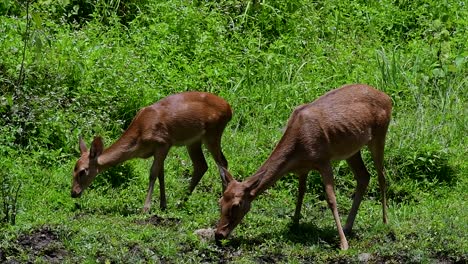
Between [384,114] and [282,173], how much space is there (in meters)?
1.40

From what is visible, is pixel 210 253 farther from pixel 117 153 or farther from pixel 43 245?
pixel 117 153

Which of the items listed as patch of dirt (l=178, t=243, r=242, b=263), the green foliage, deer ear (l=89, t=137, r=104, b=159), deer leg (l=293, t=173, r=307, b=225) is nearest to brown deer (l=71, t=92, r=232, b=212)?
deer ear (l=89, t=137, r=104, b=159)

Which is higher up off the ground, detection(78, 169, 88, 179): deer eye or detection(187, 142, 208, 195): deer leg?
detection(187, 142, 208, 195): deer leg

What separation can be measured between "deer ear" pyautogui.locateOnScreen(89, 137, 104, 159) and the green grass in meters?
0.51

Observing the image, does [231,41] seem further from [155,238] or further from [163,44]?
[155,238]

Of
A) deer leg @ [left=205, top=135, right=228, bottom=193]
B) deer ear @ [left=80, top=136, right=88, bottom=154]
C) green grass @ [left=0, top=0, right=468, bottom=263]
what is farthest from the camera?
deer leg @ [left=205, top=135, right=228, bottom=193]

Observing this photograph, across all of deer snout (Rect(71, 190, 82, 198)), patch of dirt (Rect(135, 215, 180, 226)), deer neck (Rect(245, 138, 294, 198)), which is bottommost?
deer snout (Rect(71, 190, 82, 198))

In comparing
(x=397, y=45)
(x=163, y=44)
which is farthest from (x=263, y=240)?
(x=397, y=45)

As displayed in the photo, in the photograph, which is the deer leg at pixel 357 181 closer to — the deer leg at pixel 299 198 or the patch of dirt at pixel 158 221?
the deer leg at pixel 299 198

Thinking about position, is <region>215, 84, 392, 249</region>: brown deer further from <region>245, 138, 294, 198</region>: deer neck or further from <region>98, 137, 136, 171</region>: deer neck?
<region>98, 137, 136, 171</region>: deer neck

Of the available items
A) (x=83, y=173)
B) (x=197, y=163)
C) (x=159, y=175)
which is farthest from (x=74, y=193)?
(x=197, y=163)

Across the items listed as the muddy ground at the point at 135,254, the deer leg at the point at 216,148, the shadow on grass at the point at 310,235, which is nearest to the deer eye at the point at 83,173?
the deer leg at the point at 216,148

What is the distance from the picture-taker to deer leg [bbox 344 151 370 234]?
10539mm

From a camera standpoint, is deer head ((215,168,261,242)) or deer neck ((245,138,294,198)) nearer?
deer head ((215,168,261,242))
